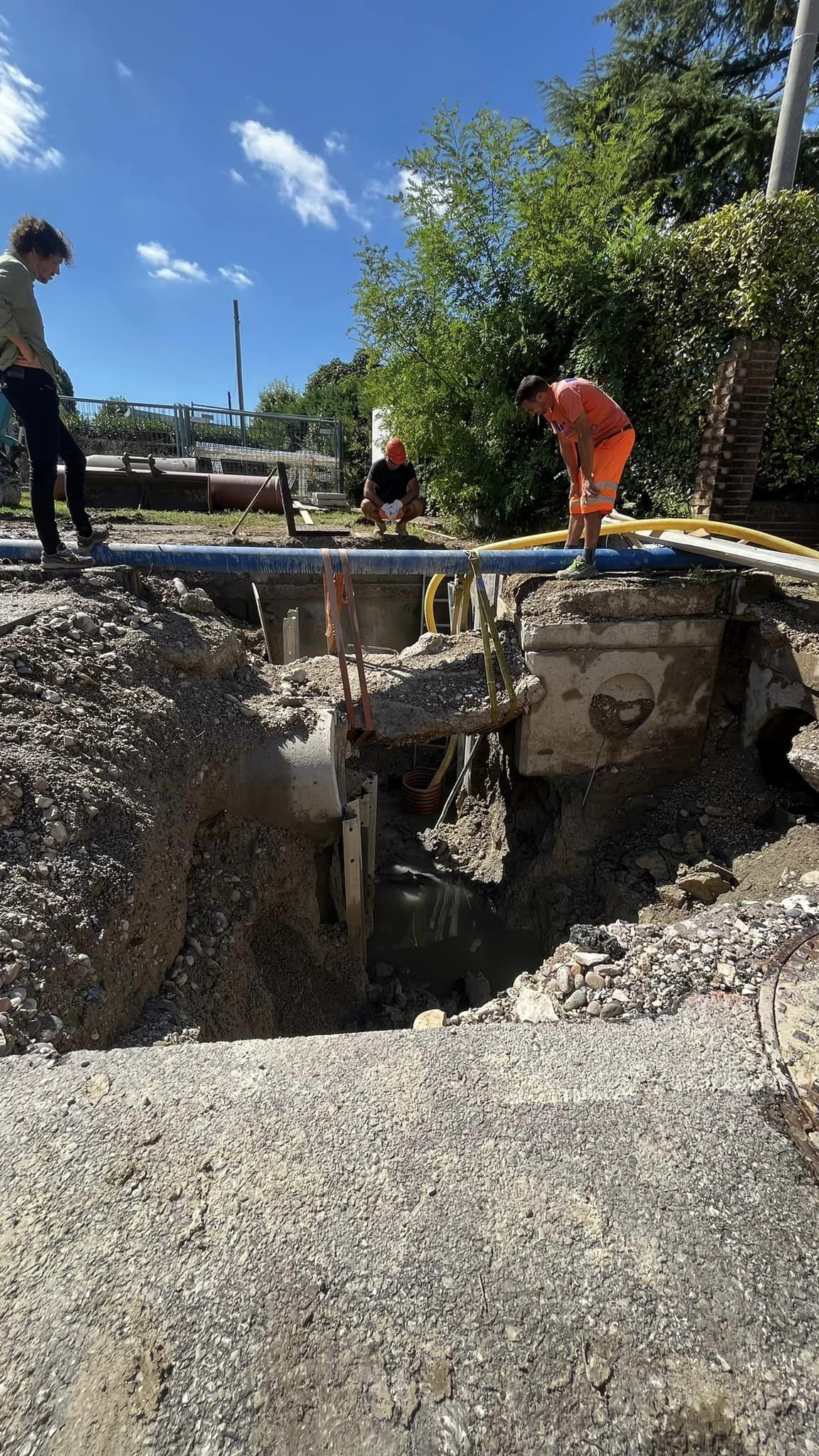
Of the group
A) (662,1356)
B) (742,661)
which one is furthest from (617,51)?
(662,1356)

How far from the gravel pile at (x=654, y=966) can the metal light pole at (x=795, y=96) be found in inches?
244

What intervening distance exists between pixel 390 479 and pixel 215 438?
9.42 meters

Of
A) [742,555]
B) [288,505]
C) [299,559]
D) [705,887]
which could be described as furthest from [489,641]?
[288,505]

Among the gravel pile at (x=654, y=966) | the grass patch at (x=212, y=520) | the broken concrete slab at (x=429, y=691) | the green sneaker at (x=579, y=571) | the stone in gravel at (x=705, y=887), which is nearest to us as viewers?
the gravel pile at (x=654, y=966)

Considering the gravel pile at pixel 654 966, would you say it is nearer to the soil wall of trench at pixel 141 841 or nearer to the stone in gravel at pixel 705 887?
the soil wall of trench at pixel 141 841

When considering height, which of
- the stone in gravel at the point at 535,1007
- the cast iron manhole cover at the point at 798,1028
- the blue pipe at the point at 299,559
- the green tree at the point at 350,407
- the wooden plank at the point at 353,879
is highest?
the green tree at the point at 350,407

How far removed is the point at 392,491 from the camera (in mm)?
7398

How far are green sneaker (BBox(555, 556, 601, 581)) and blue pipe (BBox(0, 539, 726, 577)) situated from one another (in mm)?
79

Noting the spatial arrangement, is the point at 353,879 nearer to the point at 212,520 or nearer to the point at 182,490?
the point at 212,520

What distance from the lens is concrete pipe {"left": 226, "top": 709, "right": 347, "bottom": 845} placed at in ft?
11.8

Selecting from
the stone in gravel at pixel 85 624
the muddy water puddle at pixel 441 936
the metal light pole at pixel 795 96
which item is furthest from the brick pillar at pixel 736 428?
the stone in gravel at pixel 85 624

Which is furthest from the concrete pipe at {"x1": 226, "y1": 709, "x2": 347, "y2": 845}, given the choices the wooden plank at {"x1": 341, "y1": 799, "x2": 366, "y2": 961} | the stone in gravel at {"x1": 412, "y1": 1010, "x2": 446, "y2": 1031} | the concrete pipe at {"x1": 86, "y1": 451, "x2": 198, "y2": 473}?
the concrete pipe at {"x1": 86, "y1": 451, "x2": 198, "y2": 473}

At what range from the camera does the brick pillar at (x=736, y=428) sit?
546 cm

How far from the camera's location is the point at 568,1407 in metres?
1.14
